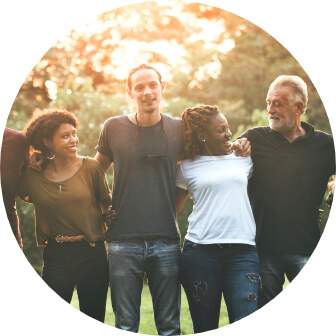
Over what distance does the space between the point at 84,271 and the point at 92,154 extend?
2.70 metres

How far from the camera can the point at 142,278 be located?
327 cm

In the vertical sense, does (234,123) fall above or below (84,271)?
above

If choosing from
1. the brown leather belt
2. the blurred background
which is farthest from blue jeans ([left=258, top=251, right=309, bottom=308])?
the brown leather belt

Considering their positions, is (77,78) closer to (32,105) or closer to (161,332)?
(32,105)

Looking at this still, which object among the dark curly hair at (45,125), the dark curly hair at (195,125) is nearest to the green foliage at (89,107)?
the dark curly hair at (45,125)

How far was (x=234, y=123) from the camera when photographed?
6516mm

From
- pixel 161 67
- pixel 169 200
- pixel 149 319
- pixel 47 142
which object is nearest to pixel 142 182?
pixel 169 200

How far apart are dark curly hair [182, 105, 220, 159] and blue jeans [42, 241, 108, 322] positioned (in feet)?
2.81

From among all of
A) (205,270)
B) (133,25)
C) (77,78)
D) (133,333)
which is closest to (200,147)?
(205,270)

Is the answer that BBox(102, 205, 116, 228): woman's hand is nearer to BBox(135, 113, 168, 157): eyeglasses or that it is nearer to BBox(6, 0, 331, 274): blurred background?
BBox(135, 113, 168, 157): eyeglasses

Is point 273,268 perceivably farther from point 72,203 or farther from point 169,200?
point 72,203

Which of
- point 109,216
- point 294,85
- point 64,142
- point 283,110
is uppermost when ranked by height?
point 294,85

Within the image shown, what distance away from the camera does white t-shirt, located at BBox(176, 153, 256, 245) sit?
3104 millimetres

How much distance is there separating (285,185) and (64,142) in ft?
4.85
